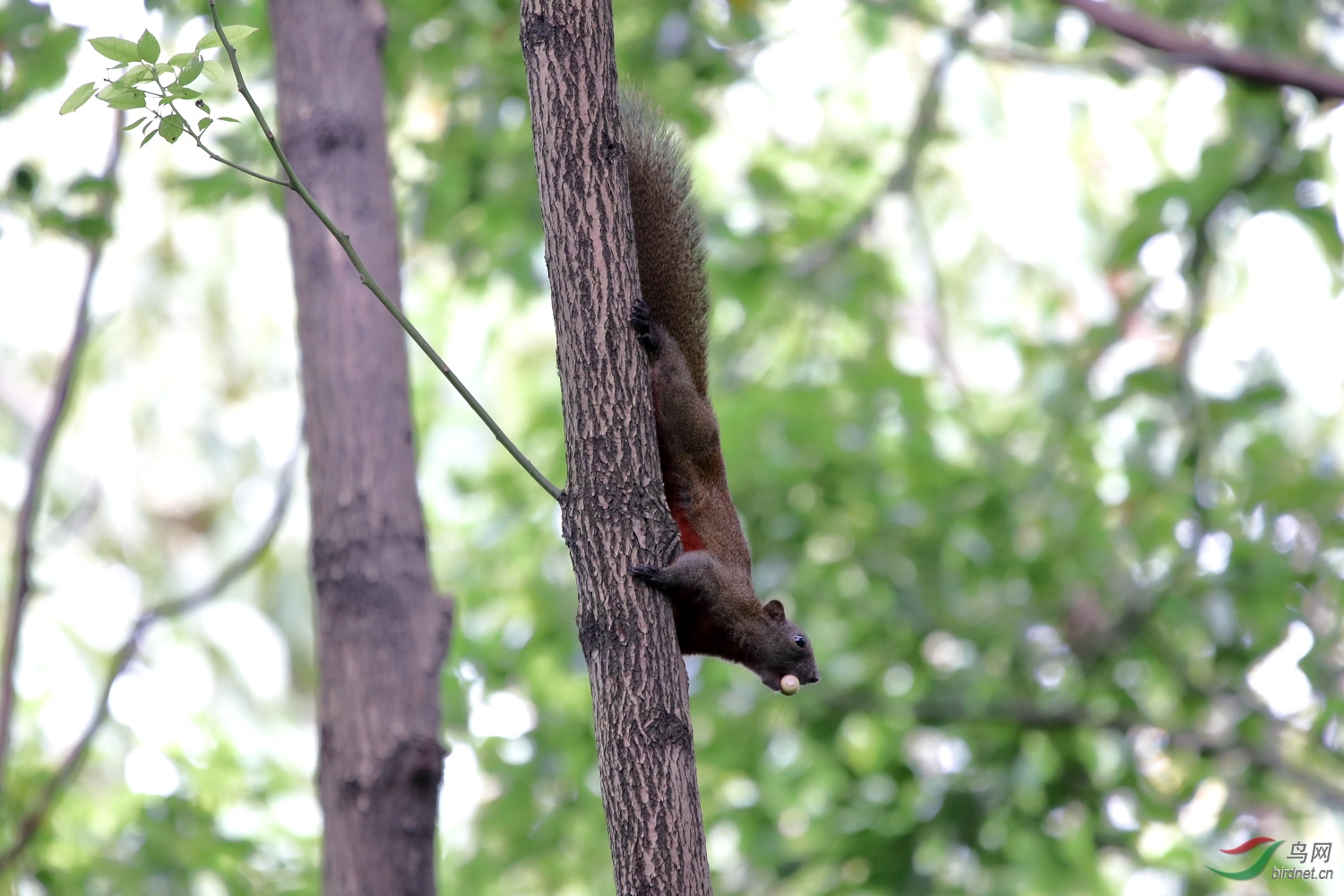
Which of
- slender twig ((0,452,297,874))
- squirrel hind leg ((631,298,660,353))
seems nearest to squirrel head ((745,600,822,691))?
squirrel hind leg ((631,298,660,353))

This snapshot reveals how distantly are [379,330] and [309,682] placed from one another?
9.34 m

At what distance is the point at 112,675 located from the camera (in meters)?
3.61

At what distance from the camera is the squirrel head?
3379 mm

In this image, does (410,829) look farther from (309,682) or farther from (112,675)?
(309,682)

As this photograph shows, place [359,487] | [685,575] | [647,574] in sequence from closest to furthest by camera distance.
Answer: [647,574] → [685,575] → [359,487]

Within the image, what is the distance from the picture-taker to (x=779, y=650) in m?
3.39

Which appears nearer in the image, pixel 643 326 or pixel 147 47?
pixel 147 47

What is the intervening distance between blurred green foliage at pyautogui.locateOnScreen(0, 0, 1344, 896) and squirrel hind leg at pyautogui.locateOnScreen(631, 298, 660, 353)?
211cm

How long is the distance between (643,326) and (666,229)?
500 mm

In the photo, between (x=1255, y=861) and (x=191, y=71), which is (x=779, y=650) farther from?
(x=1255, y=861)

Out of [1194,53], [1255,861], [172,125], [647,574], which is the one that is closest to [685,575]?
[647,574]

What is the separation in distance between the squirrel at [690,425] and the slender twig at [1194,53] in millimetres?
2329

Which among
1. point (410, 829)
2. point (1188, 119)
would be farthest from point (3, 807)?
point (1188, 119)

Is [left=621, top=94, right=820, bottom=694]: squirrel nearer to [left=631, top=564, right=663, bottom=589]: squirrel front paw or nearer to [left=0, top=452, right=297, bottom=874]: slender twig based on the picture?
[left=631, top=564, right=663, bottom=589]: squirrel front paw
